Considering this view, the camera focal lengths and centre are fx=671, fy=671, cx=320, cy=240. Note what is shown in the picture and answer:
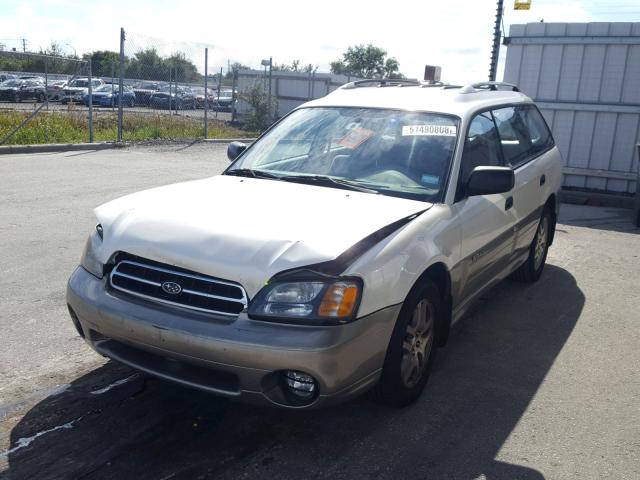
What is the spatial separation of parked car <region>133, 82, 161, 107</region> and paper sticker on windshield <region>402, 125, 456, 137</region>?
2389 centimetres

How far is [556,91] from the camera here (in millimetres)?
12211

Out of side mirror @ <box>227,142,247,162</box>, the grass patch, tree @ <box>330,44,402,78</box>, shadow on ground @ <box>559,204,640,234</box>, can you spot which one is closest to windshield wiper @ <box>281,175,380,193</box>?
side mirror @ <box>227,142,247,162</box>

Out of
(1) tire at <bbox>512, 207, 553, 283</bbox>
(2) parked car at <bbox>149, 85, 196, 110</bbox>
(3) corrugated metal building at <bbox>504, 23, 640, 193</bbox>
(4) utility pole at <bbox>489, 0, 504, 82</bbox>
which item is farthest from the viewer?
(2) parked car at <bbox>149, 85, 196, 110</bbox>

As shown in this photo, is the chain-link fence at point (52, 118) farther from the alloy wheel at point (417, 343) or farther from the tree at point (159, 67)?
the alloy wheel at point (417, 343)

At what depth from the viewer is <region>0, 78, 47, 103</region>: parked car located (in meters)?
29.5

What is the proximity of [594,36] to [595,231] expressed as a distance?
423cm

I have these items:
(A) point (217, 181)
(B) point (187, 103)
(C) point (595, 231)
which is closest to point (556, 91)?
(C) point (595, 231)

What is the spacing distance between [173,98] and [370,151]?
27.5 m

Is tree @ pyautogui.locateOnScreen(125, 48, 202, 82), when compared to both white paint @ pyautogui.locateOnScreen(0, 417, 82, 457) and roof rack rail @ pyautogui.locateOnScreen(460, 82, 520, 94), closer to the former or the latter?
roof rack rail @ pyautogui.locateOnScreen(460, 82, 520, 94)

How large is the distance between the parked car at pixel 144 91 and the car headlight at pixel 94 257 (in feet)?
79.7

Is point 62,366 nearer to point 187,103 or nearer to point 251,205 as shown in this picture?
point 251,205

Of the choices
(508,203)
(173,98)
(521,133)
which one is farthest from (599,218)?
(173,98)

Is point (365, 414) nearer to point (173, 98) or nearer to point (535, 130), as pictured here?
point (535, 130)

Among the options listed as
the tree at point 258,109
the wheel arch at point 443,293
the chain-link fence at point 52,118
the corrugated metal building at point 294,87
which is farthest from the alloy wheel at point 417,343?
the corrugated metal building at point 294,87
